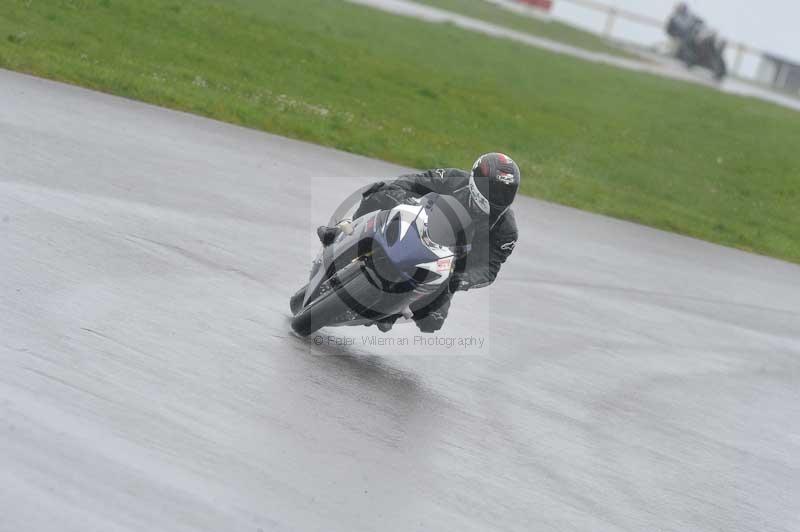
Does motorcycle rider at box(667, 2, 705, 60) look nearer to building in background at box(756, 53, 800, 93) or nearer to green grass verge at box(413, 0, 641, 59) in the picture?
green grass verge at box(413, 0, 641, 59)

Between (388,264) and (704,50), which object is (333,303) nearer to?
(388,264)

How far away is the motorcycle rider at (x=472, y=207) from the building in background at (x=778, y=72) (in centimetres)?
4065

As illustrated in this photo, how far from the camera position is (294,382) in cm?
769

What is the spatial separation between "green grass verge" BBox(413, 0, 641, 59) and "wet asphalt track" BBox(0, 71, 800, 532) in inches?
936

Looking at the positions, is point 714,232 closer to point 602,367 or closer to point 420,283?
point 602,367

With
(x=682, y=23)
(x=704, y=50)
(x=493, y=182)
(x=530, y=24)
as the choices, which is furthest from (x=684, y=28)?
(x=493, y=182)

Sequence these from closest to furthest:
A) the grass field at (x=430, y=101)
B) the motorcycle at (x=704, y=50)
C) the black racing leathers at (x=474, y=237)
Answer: the black racing leathers at (x=474, y=237) < the grass field at (x=430, y=101) < the motorcycle at (x=704, y=50)

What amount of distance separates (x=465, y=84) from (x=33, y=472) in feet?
70.6

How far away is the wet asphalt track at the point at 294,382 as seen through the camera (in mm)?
5863

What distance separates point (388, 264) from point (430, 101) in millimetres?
15847

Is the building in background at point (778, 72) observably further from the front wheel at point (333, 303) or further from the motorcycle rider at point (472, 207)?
the front wheel at point (333, 303)

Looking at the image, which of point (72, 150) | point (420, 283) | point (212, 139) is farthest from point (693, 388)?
point (212, 139)

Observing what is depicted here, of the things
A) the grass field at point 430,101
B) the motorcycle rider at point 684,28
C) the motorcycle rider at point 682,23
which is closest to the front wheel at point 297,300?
the grass field at point 430,101

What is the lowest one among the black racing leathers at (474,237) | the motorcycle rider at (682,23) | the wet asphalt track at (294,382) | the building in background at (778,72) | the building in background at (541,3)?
the building in background at (778,72)
